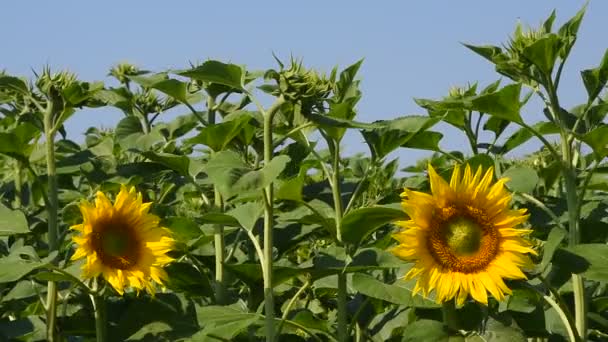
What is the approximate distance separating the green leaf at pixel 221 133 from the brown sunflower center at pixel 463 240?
1.69ft

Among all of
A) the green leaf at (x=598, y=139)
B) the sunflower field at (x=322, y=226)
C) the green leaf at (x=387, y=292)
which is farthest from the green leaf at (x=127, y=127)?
the green leaf at (x=598, y=139)

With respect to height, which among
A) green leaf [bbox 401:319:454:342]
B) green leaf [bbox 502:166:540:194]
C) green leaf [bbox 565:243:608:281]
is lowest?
green leaf [bbox 401:319:454:342]

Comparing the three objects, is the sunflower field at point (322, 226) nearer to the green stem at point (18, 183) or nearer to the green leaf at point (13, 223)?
the green leaf at point (13, 223)

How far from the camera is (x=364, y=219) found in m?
2.45

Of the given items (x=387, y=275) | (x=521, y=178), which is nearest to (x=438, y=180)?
(x=521, y=178)

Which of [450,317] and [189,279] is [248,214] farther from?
[450,317]

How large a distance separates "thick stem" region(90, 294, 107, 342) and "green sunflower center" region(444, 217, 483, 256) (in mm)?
888

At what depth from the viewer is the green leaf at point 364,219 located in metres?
2.41

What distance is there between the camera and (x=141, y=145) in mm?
3287

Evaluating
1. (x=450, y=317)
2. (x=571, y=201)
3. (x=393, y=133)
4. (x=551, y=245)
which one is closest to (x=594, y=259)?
(x=551, y=245)

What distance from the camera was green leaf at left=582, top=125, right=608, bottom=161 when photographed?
2635 millimetres

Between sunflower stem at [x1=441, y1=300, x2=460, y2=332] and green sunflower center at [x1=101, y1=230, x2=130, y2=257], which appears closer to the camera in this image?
sunflower stem at [x1=441, y1=300, x2=460, y2=332]

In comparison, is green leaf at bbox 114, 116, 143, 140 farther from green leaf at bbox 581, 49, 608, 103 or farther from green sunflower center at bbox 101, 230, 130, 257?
green leaf at bbox 581, 49, 608, 103

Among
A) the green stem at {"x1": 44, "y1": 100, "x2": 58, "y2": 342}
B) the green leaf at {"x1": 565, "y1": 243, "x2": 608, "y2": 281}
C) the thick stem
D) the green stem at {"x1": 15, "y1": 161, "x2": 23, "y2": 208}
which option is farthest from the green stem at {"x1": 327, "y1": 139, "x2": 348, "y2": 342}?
the green stem at {"x1": 15, "y1": 161, "x2": 23, "y2": 208}
